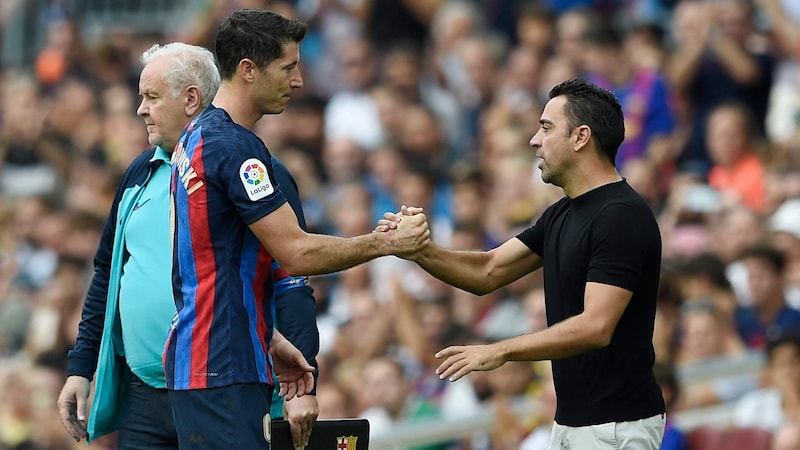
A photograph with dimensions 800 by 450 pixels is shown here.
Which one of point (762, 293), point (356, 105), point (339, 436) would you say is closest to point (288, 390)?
point (339, 436)

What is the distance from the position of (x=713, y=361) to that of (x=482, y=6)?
5.45 metres

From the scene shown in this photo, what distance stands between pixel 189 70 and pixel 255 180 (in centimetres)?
85

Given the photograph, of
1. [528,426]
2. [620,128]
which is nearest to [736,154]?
[528,426]

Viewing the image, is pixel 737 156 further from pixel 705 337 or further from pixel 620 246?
pixel 620 246

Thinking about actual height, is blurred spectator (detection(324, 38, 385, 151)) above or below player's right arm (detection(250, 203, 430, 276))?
above

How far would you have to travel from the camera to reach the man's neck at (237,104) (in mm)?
5523

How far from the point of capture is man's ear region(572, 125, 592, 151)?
5789 millimetres

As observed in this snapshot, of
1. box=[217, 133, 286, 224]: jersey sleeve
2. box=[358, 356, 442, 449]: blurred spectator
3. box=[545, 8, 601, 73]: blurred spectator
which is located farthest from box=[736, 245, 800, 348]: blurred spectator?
box=[217, 133, 286, 224]: jersey sleeve

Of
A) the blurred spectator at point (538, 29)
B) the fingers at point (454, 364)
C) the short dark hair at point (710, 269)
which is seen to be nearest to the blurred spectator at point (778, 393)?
the short dark hair at point (710, 269)

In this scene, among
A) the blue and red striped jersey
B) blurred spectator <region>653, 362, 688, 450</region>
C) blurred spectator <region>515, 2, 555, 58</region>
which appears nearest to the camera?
the blue and red striped jersey

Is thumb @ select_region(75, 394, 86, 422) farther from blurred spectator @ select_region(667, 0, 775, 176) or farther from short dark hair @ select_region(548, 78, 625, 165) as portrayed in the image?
blurred spectator @ select_region(667, 0, 775, 176)

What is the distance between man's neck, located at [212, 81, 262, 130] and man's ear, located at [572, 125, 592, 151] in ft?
3.88

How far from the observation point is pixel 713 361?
8.75 m

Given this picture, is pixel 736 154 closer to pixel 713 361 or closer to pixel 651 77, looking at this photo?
pixel 651 77
